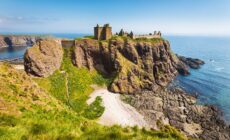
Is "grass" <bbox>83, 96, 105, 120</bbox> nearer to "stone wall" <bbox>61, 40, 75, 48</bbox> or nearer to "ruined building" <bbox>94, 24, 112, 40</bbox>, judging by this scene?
"stone wall" <bbox>61, 40, 75, 48</bbox>

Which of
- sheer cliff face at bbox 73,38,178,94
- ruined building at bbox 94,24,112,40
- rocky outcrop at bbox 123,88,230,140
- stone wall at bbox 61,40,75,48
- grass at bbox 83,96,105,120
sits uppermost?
ruined building at bbox 94,24,112,40

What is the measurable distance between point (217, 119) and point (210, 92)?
2364 cm

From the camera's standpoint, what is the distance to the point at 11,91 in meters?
24.0

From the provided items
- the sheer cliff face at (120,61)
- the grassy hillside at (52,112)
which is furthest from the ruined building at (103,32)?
the grassy hillside at (52,112)

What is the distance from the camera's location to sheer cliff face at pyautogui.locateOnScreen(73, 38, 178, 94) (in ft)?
251

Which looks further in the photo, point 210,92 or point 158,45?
point 158,45

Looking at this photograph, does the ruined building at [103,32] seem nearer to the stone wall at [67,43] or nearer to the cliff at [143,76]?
the cliff at [143,76]

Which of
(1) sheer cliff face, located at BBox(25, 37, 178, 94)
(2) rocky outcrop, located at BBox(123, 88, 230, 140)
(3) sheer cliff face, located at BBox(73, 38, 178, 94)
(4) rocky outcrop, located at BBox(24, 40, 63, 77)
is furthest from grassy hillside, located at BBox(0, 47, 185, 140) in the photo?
(2) rocky outcrop, located at BBox(123, 88, 230, 140)

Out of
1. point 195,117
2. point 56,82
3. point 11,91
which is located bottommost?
point 195,117

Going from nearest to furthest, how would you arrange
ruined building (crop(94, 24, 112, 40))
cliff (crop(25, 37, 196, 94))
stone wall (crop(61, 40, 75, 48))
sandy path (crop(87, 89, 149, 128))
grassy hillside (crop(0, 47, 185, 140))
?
grassy hillside (crop(0, 47, 185, 140)), sandy path (crop(87, 89, 149, 128)), cliff (crop(25, 37, 196, 94)), stone wall (crop(61, 40, 75, 48)), ruined building (crop(94, 24, 112, 40))

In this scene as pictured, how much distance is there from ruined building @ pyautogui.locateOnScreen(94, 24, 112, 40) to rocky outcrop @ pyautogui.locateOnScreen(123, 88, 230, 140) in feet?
98.7

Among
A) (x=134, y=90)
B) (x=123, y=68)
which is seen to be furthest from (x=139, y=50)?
(x=134, y=90)

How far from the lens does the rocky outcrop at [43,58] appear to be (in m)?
63.6

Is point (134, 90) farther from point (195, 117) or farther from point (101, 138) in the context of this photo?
point (101, 138)
